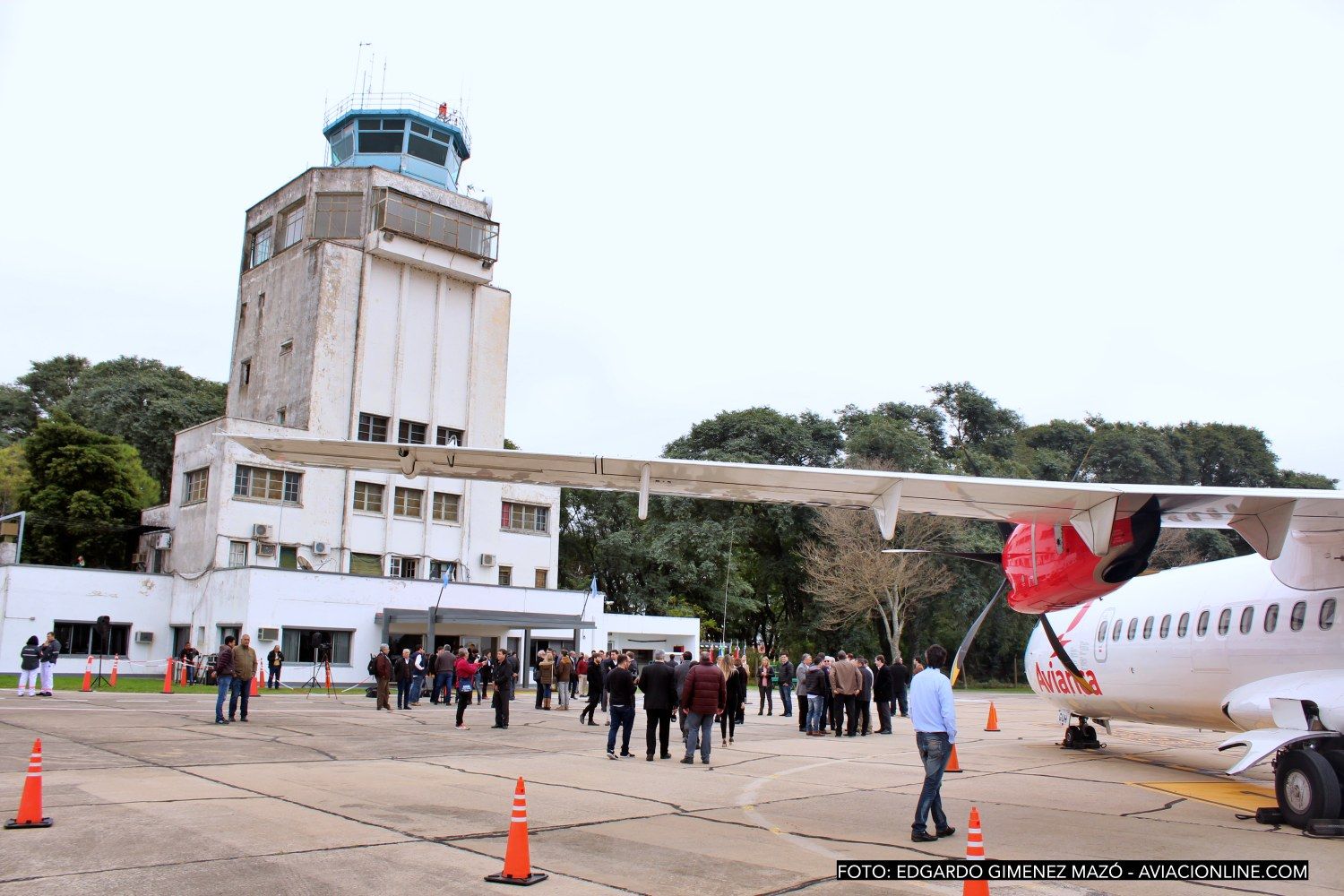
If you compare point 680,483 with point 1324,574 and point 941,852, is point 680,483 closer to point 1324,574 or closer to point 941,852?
point 941,852

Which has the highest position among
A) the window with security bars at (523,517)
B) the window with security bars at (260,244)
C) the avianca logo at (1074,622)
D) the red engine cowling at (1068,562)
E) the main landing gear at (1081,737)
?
the window with security bars at (260,244)

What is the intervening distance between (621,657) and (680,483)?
5.01 meters

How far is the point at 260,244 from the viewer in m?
44.3

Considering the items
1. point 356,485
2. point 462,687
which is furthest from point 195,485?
point 462,687

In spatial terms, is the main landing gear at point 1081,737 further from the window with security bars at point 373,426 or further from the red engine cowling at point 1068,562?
the window with security bars at point 373,426

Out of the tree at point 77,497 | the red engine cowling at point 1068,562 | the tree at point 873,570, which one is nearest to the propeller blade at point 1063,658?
the red engine cowling at point 1068,562

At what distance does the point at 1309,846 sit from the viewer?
27.6 feet

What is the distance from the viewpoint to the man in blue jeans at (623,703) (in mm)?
14242

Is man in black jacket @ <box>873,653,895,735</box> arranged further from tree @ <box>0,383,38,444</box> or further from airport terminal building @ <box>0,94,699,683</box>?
tree @ <box>0,383,38,444</box>

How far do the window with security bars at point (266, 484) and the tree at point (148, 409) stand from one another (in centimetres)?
1721

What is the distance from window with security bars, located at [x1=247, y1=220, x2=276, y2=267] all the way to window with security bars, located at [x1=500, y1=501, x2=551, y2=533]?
1507cm

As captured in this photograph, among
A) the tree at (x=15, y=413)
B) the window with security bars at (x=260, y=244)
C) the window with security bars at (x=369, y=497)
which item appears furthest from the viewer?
the tree at (x=15, y=413)

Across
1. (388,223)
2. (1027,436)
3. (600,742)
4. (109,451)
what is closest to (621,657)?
(600,742)

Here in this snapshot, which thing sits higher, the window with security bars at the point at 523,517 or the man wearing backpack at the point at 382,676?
the window with security bars at the point at 523,517
